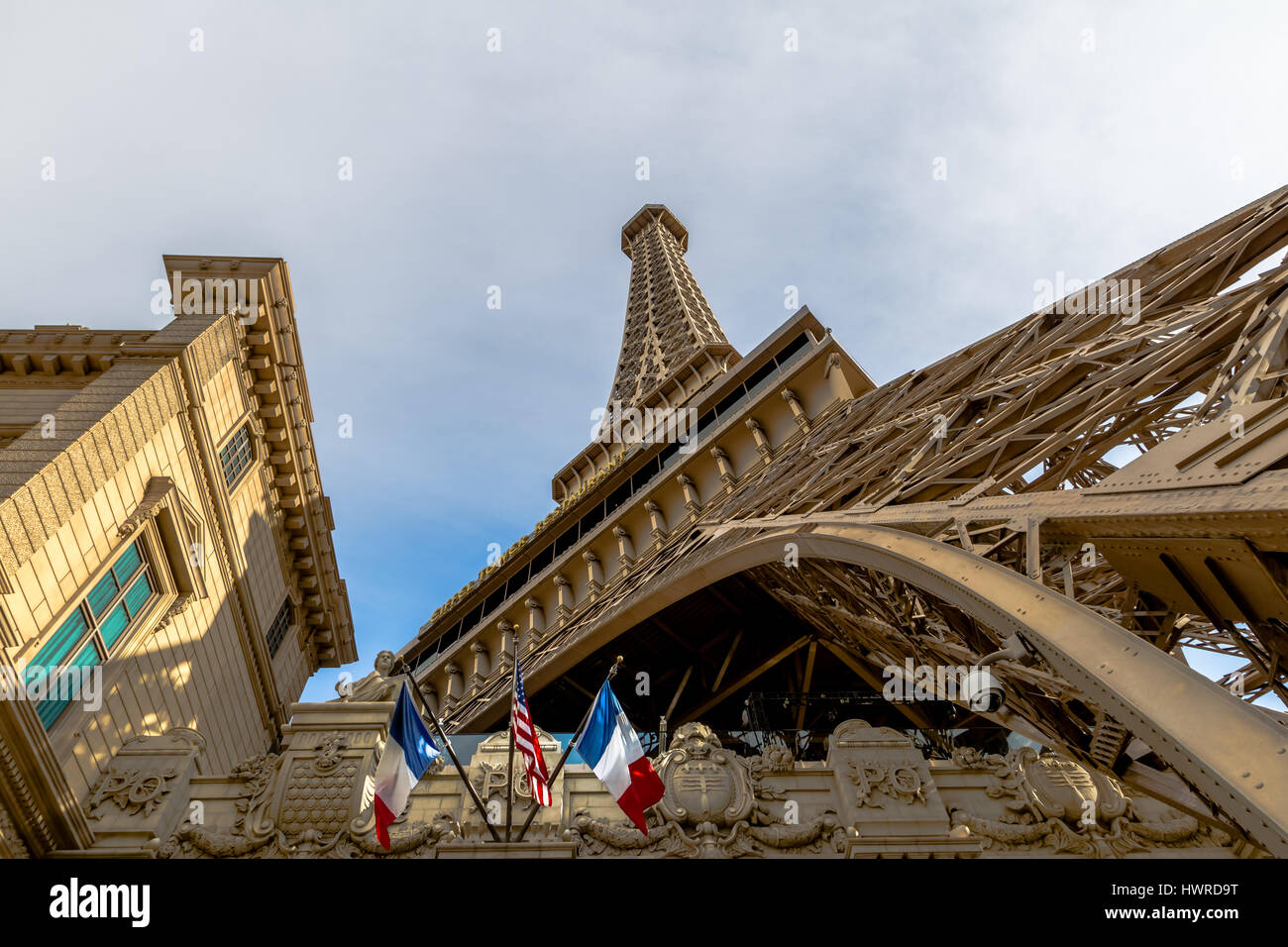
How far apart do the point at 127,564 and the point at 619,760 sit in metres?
12.2

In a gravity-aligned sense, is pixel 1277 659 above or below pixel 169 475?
below

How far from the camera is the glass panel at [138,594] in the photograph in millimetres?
17766

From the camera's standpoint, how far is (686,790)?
13.3 meters

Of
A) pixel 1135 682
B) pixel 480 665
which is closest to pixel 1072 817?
pixel 1135 682

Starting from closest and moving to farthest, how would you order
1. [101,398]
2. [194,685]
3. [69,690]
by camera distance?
[69,690]
[101,398]
[194,685]

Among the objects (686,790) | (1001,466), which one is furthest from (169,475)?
(1001,466)

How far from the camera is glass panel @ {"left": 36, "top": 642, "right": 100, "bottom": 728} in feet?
49.2

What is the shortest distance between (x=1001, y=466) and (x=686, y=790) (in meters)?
7.75

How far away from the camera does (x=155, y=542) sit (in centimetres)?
1830

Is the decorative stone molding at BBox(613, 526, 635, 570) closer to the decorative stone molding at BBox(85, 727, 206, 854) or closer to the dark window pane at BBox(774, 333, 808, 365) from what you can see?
the dark window pane at BBox(774, 333, 808, 365)

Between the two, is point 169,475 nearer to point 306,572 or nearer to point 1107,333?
point 306,572

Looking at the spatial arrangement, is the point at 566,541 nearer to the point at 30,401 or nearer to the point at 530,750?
the point at 30,401

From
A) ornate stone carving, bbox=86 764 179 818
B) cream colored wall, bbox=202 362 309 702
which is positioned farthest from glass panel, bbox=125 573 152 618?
ornate stone carving, bbox=86 764 179 818
